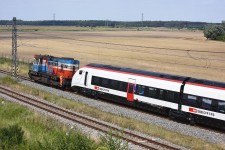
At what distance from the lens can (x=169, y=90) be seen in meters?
27.6

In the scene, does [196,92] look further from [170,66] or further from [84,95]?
[170,66]

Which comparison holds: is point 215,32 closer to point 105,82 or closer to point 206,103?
point 105,82

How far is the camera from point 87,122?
24.6 metres

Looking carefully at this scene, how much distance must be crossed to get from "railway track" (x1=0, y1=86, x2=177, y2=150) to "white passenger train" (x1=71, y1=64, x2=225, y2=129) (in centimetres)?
528

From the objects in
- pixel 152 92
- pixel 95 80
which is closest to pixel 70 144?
pixel 152 92

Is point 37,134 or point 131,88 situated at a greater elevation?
point 131,88

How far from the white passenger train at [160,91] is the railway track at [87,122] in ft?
17.3

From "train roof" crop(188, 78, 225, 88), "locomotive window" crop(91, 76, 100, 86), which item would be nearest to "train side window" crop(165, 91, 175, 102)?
"train roof" crop(188, 78, 225, 88)

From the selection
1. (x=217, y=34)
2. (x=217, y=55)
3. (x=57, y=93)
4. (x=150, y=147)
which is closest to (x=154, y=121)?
(x=150, y=147)

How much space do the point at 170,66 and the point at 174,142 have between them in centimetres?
4991

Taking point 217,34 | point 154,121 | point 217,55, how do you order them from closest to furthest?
point 154,121, point 217,55, point 217,34

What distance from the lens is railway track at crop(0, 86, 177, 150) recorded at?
19.7 m

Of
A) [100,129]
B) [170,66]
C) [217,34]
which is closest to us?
[100,129]

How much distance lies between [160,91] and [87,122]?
21.9ft
